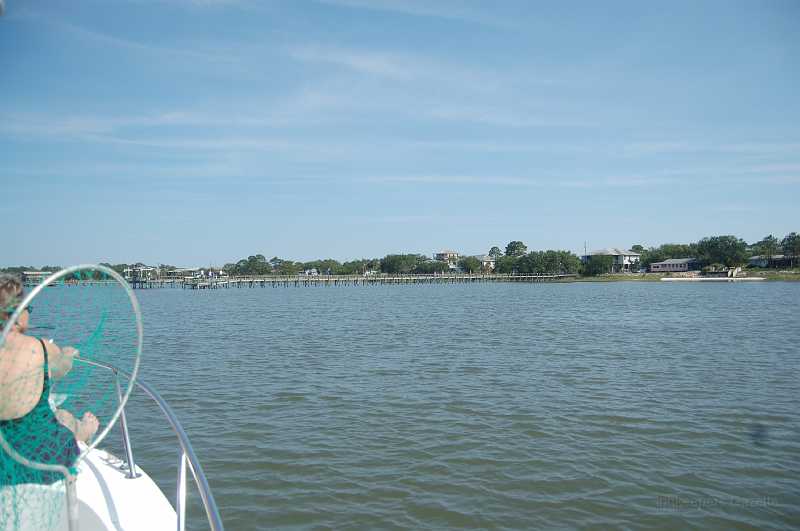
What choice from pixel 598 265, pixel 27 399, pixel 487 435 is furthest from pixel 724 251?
pixel 27 399

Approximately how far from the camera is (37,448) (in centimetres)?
407

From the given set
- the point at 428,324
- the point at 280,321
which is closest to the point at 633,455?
the point at 428,324

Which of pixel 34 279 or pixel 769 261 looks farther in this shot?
pixel 769 261

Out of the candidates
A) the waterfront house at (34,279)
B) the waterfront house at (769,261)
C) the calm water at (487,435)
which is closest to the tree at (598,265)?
the waterfront house at (769,261)

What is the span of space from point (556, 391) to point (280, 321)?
98.0 ft

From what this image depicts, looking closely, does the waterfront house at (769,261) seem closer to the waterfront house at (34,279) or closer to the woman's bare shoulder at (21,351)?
the waterfront house at (34,279)

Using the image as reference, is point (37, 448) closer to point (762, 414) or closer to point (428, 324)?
point (762, 414)

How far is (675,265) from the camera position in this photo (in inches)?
6934

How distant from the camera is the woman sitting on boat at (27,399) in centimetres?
379

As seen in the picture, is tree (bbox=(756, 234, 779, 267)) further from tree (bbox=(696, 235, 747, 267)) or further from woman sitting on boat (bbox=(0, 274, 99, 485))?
woman sitting on boat (bbox=(0, 274, 99, 485))

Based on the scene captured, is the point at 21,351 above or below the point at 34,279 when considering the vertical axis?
below

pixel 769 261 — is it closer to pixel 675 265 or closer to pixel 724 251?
pixel 724 251

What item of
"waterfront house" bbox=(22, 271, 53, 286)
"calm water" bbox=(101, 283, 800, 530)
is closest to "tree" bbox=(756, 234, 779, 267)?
"calm water" bbox=(101, 283, 800, 530)

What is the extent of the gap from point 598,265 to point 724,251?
35.8 meters
